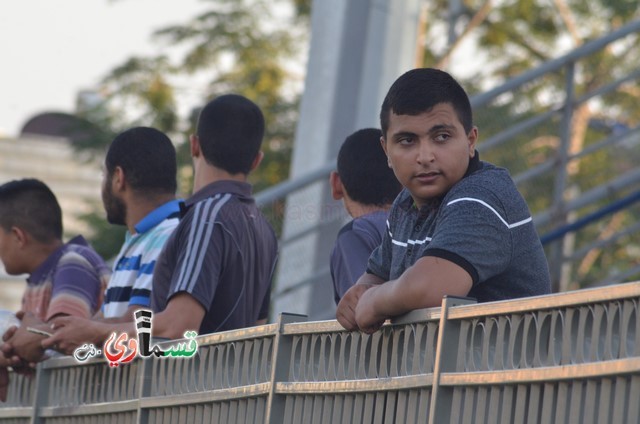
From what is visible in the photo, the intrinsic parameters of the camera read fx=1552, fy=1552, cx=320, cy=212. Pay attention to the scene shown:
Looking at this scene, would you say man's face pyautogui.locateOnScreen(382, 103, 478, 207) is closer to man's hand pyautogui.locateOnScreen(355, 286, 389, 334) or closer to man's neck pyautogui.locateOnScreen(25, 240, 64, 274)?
man's hand pyautogui.locateOnScreen(355, 286, 389, 334)

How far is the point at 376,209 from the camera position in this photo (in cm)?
597

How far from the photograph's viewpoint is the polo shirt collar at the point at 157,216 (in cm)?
618

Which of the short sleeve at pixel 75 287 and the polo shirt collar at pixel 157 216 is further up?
the polo shirt collar at pixel 157 216

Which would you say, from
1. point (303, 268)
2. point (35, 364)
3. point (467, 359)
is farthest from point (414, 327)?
point (303, 268)

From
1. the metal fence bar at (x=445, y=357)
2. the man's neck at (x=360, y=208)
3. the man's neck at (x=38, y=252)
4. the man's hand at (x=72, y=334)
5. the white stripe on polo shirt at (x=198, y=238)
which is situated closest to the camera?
the metal fence bar at (x=445, y=357)

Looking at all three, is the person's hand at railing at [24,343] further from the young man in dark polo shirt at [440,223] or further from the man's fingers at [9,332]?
the young man in dark polo shirt at [440,223]

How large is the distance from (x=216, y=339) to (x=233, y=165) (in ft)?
3.84

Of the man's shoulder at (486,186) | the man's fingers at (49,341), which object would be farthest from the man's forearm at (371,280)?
the man's fingers at (49,341)

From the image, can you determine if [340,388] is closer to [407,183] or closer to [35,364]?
[407,183]

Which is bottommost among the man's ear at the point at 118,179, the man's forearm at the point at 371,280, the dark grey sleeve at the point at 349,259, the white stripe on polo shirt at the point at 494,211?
the man's forearm at the point at 371,280

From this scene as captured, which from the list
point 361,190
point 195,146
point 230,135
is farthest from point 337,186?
point 195,146

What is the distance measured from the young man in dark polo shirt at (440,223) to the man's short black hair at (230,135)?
1569 millimetres

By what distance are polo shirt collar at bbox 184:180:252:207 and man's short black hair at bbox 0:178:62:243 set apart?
134 cm

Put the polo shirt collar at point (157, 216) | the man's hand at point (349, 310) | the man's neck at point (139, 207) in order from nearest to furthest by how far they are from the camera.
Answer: the man's hand at point (349, 310)
the polo shirt collar at point (157, 216)
the man's neck at point (139, 207)
